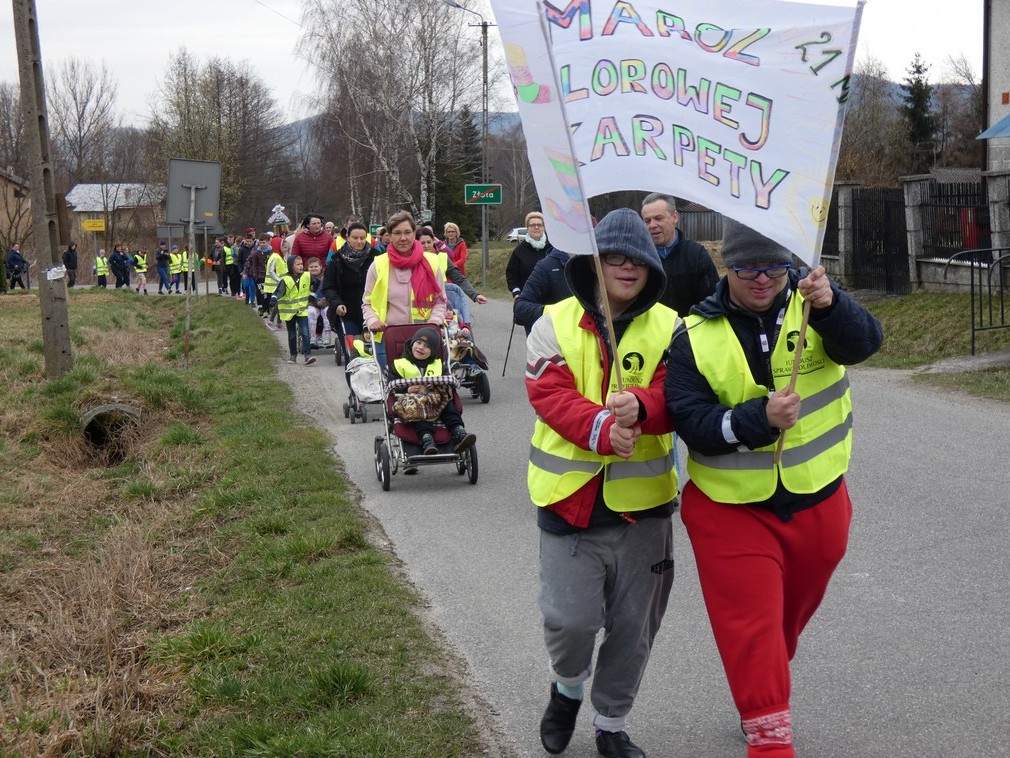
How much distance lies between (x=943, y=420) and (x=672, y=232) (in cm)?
472

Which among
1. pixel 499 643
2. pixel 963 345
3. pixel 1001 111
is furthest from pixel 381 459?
pixel 1001 111

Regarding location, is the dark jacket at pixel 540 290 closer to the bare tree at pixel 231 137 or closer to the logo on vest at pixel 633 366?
the logo on vest at pixel 633 366

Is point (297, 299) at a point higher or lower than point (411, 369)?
higher

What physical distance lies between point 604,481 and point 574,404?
0.28 m

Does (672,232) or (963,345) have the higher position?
(672,232)

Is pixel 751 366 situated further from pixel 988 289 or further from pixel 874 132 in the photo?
pixel 874 132

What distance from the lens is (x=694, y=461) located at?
3857 millimetres

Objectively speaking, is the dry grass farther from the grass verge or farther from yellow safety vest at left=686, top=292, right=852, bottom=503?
yellow safety vest at left=686, top=292, right=852, bottom=503

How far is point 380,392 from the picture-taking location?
11.0m

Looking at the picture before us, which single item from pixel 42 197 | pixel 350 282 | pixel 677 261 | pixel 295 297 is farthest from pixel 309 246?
pixel 677 261

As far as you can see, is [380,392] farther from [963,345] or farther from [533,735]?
[963,345]

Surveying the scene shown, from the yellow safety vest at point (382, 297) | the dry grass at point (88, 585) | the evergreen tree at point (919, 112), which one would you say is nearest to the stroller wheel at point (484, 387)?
the yellow safety vest at point (382, 297)

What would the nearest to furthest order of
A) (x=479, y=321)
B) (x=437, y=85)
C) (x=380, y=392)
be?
1. (x=380, y=392)
2. (x=479, y=321)
3. (x=437, y=85)

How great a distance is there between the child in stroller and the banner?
5.58m
